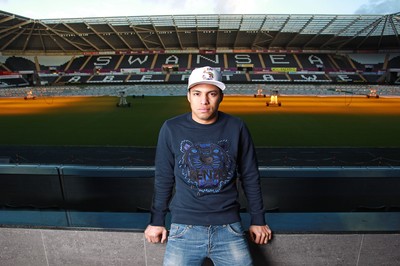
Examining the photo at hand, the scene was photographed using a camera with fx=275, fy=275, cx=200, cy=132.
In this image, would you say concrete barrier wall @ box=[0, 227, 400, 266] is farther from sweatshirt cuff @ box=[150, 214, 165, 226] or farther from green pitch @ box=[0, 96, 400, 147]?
green pitch @ box=[0, 96, 400, 147]

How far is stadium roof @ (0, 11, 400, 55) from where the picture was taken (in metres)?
48.4

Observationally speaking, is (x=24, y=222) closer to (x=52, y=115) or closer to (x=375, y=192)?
(x=375, y=192)

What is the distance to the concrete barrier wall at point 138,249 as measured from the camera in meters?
2.63

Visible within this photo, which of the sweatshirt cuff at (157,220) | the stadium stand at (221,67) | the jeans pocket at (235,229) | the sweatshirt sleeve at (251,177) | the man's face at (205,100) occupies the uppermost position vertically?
the stadium stand at (221,67)

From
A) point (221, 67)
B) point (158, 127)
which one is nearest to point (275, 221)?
point (158, 127)

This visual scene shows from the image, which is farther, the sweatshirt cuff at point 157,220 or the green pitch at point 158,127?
the green pitch at point 158,127

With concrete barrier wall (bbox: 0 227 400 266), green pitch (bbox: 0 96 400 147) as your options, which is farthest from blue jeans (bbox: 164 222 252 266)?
green pitch (bbox: 0 96 400 147)

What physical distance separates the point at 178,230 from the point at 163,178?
1.56 ft

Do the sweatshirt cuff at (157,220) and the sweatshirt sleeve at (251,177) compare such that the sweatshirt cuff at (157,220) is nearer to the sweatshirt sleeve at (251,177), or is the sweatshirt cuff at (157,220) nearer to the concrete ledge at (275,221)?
the concrete ledge at (275,221)

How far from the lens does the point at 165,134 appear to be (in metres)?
2.50

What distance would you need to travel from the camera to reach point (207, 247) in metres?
2.35

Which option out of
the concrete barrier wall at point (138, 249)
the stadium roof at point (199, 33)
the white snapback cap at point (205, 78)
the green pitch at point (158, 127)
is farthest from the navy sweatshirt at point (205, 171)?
the stadium roof at point (199, 33)

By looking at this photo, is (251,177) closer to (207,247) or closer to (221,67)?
(207,247)

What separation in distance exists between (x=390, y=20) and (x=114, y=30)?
49601mm
